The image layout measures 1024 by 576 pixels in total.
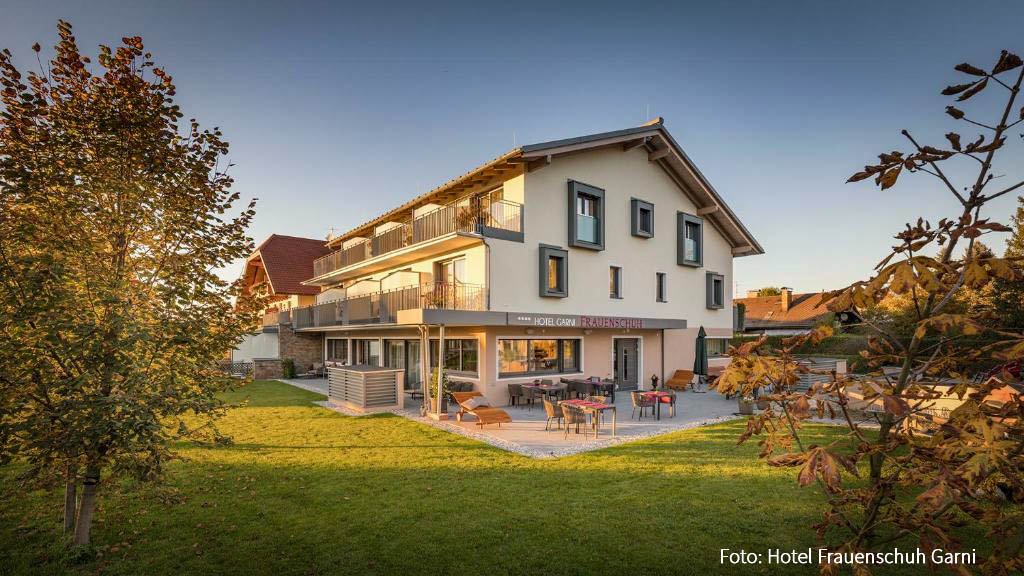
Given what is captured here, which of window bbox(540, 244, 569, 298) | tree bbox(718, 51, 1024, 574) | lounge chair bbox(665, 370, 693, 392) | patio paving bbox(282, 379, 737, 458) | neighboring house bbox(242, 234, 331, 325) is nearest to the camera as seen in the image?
tree bbox(718, 51, 1024, 574)

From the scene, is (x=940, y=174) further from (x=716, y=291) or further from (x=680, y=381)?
(x=716, y=291)

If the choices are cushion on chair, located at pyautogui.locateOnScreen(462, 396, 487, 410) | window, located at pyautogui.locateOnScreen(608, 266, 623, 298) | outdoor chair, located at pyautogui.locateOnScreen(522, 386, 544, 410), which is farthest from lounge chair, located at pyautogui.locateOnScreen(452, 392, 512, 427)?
window, located at pyautogui.locateOnScreen(608, 266, 623, 298)

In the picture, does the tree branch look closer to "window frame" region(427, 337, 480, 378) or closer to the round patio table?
the round patio table

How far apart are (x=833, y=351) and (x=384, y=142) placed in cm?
3400

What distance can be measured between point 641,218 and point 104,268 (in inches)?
790

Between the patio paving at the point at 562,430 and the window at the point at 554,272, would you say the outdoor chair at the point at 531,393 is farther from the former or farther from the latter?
the window at the point at 554,272

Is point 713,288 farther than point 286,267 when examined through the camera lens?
No

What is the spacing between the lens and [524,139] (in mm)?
17234

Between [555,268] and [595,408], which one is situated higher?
[555,268]

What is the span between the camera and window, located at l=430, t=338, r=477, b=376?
60.0 ft

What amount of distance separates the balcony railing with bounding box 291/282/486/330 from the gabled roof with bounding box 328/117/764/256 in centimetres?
429

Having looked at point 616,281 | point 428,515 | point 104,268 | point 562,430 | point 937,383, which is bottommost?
point 562,430

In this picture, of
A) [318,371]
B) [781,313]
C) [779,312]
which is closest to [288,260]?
[318,371]

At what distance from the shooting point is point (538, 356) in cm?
1903
